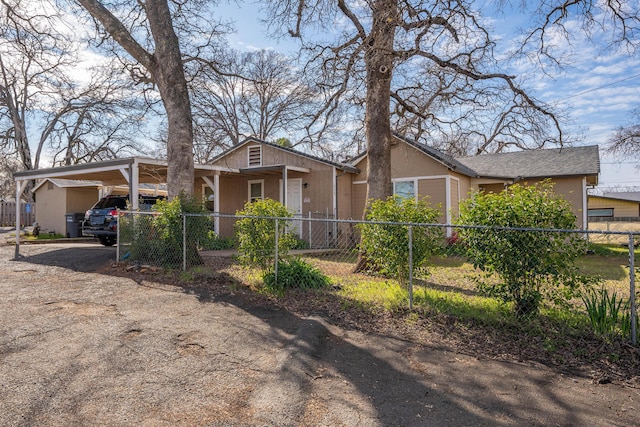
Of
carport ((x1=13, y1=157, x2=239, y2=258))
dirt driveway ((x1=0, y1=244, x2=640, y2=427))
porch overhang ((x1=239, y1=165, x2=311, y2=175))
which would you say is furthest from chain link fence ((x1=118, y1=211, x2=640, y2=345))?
porch overhang ((x1=239, y1=165, x2=311, y2=175))

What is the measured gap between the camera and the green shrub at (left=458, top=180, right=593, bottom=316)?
4164 millimetres

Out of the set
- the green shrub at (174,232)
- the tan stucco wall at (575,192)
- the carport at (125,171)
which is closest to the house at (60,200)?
the carport at (125,171)

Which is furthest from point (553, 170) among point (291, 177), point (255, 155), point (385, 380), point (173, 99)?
point (385, 380)

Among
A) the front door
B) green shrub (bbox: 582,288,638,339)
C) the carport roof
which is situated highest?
the carport roof

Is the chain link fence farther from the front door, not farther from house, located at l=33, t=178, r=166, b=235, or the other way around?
house, located at l=33, t=178, r=166, b=235

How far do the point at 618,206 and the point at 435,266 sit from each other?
111 ft

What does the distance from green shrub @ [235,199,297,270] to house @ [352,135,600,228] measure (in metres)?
6.80

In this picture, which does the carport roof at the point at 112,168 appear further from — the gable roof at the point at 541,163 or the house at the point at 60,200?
the gable roof at the point at 541,163

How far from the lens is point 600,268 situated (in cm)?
944

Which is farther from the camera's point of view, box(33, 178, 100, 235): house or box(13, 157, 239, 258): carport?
box(33, 178, 100, 235): house

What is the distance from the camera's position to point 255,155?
49.5 feet

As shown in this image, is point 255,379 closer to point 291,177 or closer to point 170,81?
point 170,81

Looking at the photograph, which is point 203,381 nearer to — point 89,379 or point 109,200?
point 89,379

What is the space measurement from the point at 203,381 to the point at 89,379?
2.98ft
